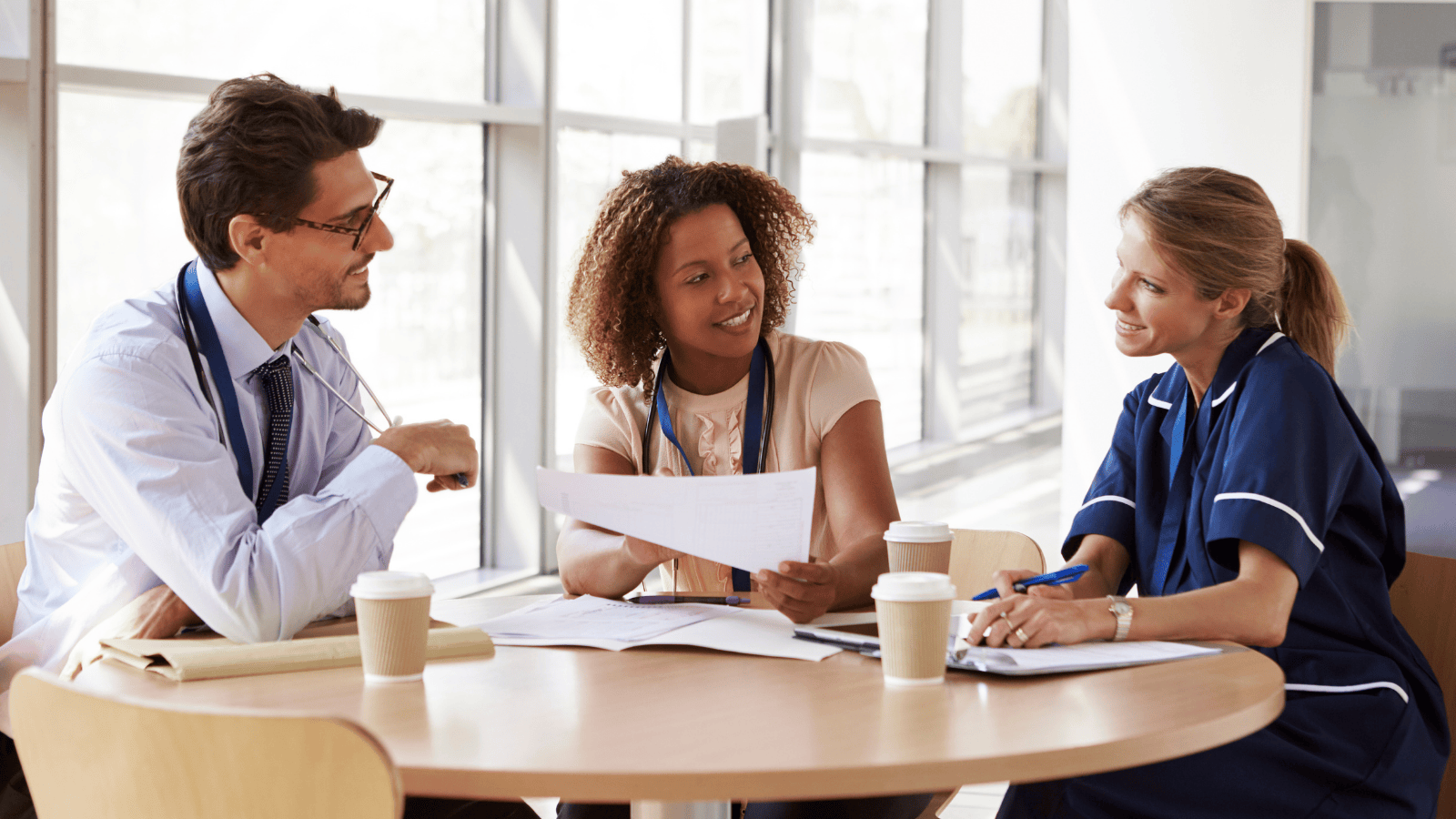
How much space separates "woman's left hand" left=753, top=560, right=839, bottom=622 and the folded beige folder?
0.35 metres

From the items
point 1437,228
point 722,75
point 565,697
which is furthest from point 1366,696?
point 722,75

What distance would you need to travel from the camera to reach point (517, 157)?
16.3ft

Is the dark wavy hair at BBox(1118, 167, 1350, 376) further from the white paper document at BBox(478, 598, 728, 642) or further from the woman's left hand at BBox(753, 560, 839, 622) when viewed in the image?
the white paper document at BBox(478, 598, 728, 642)

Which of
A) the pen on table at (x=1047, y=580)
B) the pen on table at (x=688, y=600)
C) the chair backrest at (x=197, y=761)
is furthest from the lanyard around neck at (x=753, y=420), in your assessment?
the chair backrest at (x=197, y=761)

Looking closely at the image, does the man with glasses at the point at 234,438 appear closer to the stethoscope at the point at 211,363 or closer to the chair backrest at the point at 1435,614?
the stethoscope at the point at 211,363

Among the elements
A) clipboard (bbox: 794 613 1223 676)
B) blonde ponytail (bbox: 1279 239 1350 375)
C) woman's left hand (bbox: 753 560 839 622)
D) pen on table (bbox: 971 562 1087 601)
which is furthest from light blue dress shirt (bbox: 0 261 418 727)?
blonde ponytail (bbox: 1279 239 1350 375)

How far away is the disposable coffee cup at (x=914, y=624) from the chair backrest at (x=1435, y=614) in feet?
3.14

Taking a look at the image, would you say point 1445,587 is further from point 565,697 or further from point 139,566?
point 139,566

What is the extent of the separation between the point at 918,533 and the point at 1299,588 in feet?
1.78

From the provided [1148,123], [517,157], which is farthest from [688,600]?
[517,157]

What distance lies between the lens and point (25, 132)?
319cm

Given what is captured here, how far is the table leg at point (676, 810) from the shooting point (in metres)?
1.51

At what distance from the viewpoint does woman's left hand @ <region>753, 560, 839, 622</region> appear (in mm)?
1583

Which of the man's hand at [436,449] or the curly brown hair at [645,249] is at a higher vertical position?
the curly brown hair at [645,249]
